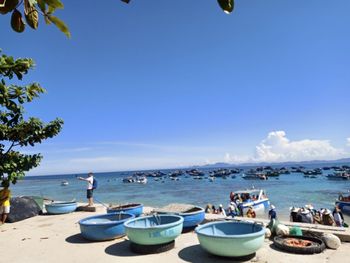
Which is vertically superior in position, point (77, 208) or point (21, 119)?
point (21, 119)

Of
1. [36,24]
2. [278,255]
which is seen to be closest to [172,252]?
[278,255]

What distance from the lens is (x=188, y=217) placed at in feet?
33.5

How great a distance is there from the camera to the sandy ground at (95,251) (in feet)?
25.0

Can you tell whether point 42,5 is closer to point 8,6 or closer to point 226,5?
point 8,6

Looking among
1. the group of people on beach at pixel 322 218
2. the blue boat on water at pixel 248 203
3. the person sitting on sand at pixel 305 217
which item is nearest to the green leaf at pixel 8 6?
the group of people on beach at pixel 322 218

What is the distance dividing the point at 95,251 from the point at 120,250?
676 mm

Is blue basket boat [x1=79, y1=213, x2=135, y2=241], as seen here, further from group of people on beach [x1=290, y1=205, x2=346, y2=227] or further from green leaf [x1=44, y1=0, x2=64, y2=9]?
group of people on beach [x1=290, y1=205, x2=346, y2=227]

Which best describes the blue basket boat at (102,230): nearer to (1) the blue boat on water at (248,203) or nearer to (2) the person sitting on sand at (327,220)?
(2) the person sitting on sand at (327,220)

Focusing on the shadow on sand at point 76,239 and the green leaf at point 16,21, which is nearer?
the green leaf at point 16,21

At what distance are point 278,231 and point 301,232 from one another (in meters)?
0.69

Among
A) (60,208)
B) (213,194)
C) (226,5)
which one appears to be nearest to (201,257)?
(226,5)

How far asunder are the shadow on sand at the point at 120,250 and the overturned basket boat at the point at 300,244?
151 inches

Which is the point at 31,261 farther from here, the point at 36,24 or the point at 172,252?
the point at 36,24

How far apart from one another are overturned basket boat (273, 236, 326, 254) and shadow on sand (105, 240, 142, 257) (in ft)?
12.6
